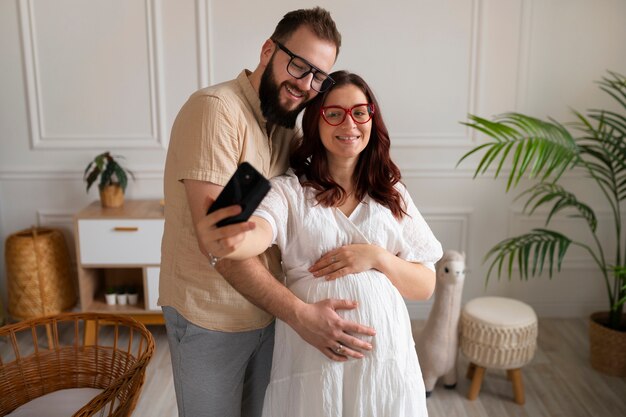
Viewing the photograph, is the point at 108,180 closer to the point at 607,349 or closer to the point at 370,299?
the point at 370,299

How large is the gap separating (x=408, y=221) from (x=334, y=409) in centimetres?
52

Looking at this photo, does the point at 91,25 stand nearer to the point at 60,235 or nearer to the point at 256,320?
the point at 60,235

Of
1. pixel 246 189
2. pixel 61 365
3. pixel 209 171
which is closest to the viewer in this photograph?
pixel 246 189

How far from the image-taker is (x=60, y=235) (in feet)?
10.8

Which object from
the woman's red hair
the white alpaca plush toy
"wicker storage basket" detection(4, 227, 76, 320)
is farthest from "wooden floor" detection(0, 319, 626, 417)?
the woman's red hair

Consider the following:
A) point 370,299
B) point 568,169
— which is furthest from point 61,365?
point 568,169

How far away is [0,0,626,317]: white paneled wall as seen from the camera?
3201 millimetres

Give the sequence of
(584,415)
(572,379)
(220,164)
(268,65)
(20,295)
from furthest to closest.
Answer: (20,295)
(572,379)
(584,415)
(268,65)
(220,164)

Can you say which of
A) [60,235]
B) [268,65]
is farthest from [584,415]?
[60,235]

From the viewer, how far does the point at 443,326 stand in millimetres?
2658

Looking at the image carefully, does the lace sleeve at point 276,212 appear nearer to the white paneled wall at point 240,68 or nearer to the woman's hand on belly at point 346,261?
the woman's hand on belly at point 346,261

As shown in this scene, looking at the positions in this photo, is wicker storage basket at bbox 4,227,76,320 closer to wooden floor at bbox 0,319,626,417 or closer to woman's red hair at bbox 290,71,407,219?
wooden floor at bbox 0,319,626,417

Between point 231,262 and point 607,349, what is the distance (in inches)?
93.3

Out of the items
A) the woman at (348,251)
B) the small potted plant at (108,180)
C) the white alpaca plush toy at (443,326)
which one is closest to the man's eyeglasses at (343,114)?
the woman at (348,251)
